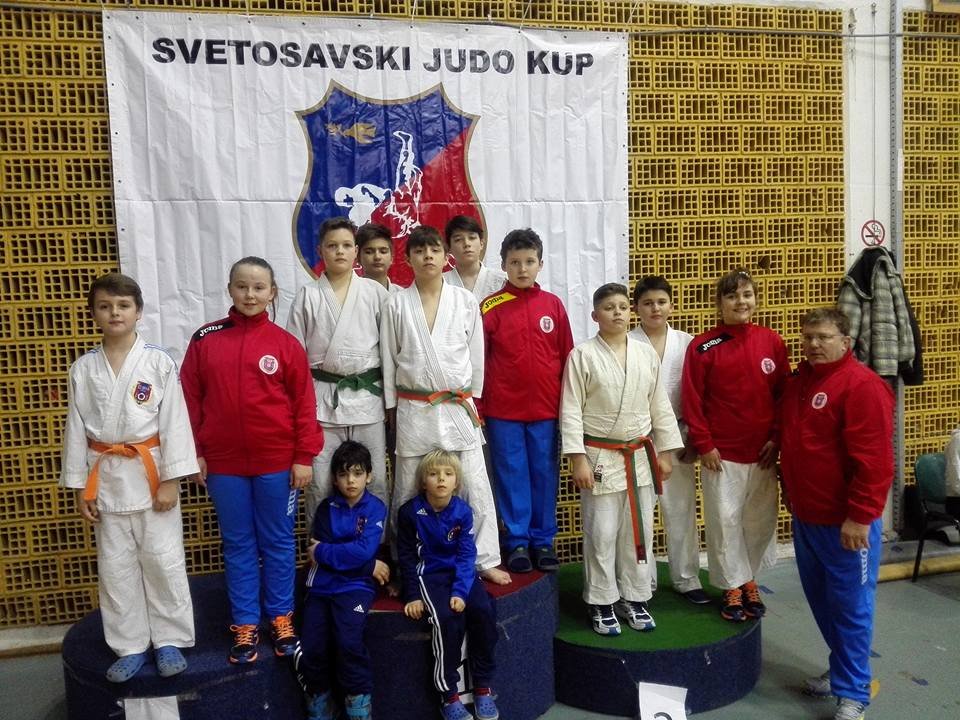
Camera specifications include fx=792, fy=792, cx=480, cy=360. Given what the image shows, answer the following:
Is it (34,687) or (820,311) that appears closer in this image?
(820,311)

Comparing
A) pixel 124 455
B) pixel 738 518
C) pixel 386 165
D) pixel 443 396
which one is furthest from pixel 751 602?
pixel 386 165

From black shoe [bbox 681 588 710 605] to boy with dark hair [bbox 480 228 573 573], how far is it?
23.9 inches

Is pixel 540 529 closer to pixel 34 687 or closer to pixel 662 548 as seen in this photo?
pixel 662 548

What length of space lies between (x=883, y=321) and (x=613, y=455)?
2.13 m

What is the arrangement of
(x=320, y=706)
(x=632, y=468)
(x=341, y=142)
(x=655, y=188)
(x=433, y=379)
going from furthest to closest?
(x=655, y=188) < (x=341, y=142) < (x=632, y=468) < (x=433, y=379) < (x=320, y=706)

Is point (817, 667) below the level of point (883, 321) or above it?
below

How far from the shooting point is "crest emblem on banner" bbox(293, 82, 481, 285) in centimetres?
374

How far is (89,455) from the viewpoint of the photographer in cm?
262

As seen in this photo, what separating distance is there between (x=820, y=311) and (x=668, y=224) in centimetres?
149

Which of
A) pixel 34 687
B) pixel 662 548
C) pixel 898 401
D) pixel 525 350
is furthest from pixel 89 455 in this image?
pixel 898 401

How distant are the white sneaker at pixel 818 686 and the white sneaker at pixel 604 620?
782mm

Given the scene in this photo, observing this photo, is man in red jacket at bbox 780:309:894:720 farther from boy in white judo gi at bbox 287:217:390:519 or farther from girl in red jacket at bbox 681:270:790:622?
boy in white judo gi at bbox 287:217:390:519

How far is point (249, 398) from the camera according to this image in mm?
2740

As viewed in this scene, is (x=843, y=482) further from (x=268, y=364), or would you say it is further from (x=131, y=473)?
(x=131, y=473)
